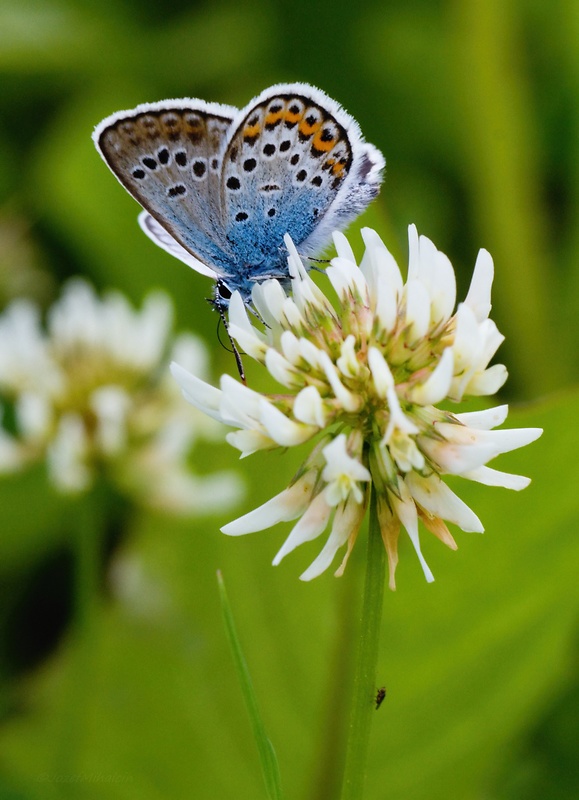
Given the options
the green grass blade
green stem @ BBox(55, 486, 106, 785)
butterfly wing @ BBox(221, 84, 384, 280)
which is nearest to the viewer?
the green grass blade

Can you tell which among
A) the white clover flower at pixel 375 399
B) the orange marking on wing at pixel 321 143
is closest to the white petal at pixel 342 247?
the white clover flower at pixel 375 399

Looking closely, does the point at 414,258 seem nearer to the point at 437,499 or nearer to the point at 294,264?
the point at 294,264

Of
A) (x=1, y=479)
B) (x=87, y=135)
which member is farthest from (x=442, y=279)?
(x=87, y=135)

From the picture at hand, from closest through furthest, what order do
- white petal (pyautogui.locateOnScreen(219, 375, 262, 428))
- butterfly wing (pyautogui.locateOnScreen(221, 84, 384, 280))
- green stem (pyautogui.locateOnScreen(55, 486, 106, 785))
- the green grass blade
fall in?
the green grass blade, white petal (pyautogui.locateOnScreen(219, 375, 262, 428)), butterfly wing (pyautogui.locateOnScreen(221, 84, 384, 280)), green stem (pyautogui.locateOnScreen(55, 486, 106, 785))

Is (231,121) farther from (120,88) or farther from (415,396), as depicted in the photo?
(120,88)

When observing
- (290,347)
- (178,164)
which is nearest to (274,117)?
(178,164)

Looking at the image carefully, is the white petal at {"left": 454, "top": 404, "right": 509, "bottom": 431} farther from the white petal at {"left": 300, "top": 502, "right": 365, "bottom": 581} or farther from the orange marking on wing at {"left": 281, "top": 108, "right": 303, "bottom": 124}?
the orange marking on wing at {"left": 281, "top": 108, "right": 303, "bottom": 124}

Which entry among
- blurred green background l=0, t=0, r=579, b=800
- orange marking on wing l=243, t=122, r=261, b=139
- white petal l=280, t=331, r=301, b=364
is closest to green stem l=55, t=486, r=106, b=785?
blurred green background l=0, t=0, r=579, b=800
